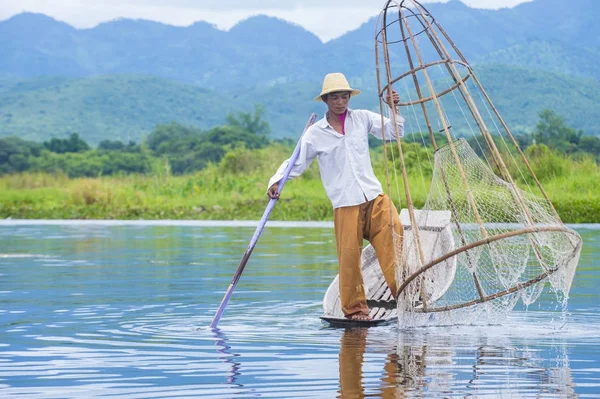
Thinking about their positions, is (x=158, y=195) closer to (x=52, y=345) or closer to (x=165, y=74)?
(x=52, y=345)

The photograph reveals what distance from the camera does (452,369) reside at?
6570 mm

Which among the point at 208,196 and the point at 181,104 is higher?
the point at 208,196

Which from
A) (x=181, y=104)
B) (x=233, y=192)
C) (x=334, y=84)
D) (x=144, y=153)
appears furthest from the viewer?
(x=181, y=104)

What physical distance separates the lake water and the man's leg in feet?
1.32

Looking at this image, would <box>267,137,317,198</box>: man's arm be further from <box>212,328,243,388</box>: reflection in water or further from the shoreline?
the shoreline

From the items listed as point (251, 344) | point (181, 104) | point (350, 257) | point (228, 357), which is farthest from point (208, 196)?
point (181, 104)

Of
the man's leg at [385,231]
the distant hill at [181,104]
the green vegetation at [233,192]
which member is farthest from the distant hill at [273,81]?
the man's leg at [385,231]

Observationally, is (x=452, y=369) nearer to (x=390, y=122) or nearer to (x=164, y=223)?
(x=390, y=122)

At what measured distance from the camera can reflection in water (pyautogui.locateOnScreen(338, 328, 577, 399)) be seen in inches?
234

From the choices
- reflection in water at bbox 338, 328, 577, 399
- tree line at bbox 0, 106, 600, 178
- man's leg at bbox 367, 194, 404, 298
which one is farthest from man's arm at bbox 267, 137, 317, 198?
tree line at bbox 0, 106, 600, 178

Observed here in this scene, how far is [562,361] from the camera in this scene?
22.4 feet

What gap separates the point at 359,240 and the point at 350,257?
15 cm

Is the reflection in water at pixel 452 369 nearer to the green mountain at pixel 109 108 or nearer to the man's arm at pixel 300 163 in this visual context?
the man's arm at pixel 300 163

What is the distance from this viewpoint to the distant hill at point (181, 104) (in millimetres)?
91625
